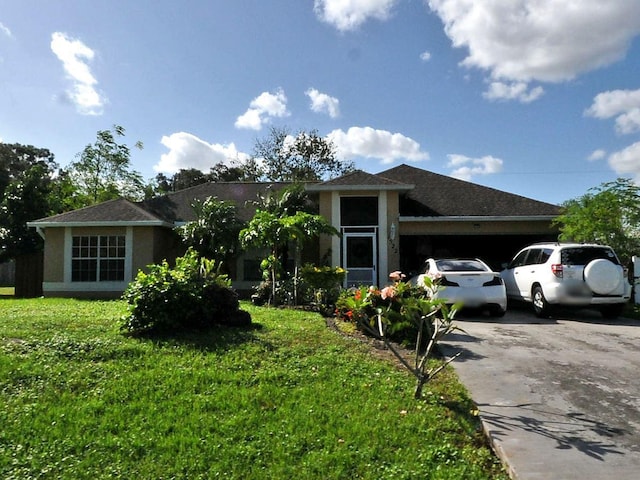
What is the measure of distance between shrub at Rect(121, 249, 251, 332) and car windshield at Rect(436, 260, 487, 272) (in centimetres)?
520

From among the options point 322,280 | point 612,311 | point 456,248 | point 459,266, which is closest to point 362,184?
point 322,280

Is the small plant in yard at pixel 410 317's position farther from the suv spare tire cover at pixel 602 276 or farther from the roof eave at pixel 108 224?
the roof eave at pixel 108 224

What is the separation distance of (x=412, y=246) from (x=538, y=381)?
14.2 meters

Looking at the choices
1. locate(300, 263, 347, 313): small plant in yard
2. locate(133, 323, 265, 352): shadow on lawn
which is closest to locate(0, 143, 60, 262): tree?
locate(300, 263, 347, 313): small plant in yard

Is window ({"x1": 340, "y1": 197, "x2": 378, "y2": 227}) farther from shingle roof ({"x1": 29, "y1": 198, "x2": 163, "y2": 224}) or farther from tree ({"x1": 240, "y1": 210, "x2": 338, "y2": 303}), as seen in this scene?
shingle roof ({"x1": 29, "y1": 198, "x2": 163, "y2": 224})

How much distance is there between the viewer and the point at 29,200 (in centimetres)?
2148

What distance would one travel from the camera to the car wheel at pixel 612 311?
10966mm

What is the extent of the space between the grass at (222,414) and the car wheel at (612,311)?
7516 mm

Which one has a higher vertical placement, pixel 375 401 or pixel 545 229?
pixel 545 229

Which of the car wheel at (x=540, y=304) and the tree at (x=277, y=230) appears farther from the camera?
the tree at (x=277, y=230)

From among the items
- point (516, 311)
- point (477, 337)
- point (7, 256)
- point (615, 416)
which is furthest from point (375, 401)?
point (7, 256)

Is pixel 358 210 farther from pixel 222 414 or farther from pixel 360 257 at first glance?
pixel 222 414

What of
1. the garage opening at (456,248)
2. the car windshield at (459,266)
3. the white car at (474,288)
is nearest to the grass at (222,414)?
the white car at (474,288)

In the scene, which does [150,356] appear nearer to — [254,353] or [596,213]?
[254,353]
